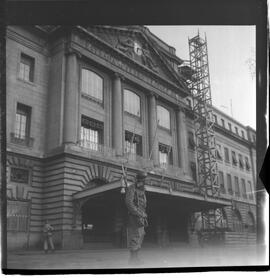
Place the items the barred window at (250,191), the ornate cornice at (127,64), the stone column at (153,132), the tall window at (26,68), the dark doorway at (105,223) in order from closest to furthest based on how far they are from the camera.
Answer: the barred window at (250,191), the dark doorway at (105,223), the tall window at (26,68), the stone column at (153,132), the ornate cornice at (127,64)

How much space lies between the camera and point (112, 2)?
26.1 feet

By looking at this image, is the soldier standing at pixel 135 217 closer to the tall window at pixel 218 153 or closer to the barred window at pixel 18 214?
the barred window at pixel 18 214

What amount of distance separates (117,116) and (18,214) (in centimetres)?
455

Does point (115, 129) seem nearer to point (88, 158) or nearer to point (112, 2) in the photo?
point (88, 158)

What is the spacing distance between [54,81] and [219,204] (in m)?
6.96

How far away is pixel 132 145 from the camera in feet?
40.3

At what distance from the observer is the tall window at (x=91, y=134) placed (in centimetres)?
1209

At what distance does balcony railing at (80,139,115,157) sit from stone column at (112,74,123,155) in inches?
9.0

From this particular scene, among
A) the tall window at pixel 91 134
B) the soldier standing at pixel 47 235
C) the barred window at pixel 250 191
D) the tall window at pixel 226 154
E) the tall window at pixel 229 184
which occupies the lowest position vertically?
the soldier standing at pixel 47 235

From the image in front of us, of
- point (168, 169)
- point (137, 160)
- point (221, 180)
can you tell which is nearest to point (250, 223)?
point (168, 169)

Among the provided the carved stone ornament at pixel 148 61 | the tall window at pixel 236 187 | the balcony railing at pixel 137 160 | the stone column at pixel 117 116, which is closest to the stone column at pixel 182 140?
the balcony railing at pixel 137 160

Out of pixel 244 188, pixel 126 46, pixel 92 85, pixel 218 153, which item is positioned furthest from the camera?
pixel 218 153

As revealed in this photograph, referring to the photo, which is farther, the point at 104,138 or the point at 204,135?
the point at 204,135

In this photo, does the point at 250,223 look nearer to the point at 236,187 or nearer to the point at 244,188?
the point at 244,188
